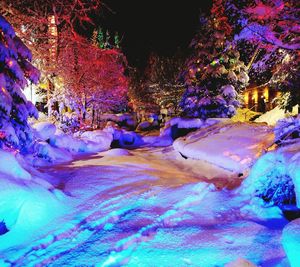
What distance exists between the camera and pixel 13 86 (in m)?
6.84

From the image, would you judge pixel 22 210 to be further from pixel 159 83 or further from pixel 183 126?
pixel 159 83

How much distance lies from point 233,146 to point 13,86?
21.8 feet

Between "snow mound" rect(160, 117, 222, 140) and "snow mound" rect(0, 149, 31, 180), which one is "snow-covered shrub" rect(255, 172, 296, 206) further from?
"snow mound" rect(160, 117, 222, 140)

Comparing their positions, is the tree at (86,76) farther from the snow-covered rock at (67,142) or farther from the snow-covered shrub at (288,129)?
the snow-covered shrub at (288,129)

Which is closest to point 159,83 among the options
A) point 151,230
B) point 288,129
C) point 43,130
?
point 43,130

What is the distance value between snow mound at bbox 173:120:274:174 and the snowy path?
2613 mm

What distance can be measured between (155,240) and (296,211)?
8.84ft

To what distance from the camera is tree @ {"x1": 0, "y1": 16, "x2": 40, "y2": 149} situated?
6289 millimetres

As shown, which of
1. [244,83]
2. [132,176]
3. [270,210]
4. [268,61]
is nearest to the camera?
[270,210]

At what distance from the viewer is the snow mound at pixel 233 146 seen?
8216 millimetres

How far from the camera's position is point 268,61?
10.5 m

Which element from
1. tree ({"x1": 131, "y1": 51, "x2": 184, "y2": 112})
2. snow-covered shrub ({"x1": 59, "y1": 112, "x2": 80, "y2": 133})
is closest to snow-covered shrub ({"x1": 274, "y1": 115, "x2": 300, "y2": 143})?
snow-covered shrub ({"x1": 59, "y1": 112, "x2": 80, "y2": 133})

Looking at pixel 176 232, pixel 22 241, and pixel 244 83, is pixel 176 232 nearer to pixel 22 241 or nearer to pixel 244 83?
pixel 22 241

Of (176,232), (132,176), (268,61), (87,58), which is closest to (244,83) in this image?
(268,61)
